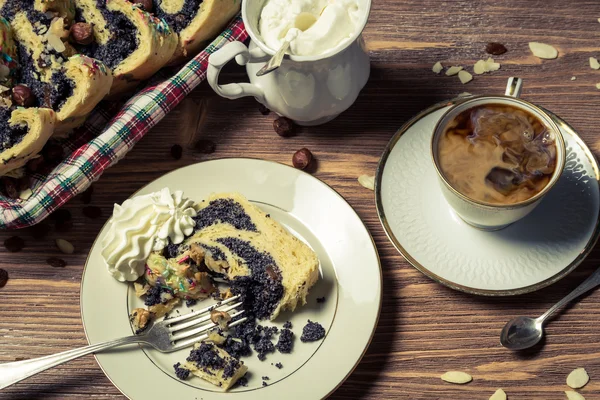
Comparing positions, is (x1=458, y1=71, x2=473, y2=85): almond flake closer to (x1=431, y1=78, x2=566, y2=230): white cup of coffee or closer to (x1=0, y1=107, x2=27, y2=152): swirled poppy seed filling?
(x1=431, y1=78, x2=566, y2=230): white cup of coffee

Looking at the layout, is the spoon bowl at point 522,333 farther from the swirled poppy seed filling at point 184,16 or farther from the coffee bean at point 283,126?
the swirled poppy seed filling at point 184,16

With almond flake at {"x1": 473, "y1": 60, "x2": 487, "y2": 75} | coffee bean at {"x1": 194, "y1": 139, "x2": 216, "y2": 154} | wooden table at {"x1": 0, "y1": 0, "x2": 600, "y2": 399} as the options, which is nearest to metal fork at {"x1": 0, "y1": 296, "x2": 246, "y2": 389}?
wooden table at {"x1": 0, "y1": 0, "x2": 600, "y2": 399}

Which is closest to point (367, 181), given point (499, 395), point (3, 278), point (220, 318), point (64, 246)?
point (220, 318)

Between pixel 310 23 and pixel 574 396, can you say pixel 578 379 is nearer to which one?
pixel 574 396

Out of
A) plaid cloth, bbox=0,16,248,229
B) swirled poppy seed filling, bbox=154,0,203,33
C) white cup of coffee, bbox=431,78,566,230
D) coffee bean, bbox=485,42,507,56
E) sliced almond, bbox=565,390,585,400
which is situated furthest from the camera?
coffee bean, bbox=485,42,507,56

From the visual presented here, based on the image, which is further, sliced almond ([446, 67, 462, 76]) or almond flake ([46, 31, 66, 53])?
sliced almond ([446, 67, 462, 76])

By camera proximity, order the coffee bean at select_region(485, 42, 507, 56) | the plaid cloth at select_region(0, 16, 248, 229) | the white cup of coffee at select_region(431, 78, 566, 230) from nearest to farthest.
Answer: the white cup of coffee at select_region(431, 78, 566, 230), the plaid cloth at select_region(0, 16, 248, 229), the coffee bean at select_region(485, 42, 507, 56)

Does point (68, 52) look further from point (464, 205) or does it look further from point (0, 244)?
point (464, 205)
